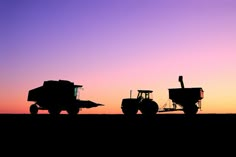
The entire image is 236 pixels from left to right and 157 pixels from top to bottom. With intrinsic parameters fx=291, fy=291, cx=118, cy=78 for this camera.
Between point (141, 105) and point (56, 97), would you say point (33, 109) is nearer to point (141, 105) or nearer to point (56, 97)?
point (56, 97)

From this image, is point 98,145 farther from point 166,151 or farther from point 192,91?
point 192,91

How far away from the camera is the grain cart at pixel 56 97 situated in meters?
28.7

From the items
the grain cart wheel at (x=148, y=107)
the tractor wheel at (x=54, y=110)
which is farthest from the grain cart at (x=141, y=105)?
the tractor wheel at (x=54, y=110)

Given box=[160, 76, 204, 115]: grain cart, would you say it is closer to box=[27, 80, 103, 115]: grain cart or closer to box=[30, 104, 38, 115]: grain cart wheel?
box=[27, 80, 103, 115]: grain cart

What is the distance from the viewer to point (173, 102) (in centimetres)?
→ 3144

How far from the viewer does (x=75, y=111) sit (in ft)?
99.8

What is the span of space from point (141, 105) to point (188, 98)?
237 inches

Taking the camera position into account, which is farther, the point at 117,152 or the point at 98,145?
the point at 98,145

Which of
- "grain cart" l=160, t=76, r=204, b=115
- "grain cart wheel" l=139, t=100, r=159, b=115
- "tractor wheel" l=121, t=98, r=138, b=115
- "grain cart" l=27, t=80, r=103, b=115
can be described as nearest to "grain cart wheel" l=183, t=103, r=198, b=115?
"grain cart" l=160, t=76, r=204, b=115

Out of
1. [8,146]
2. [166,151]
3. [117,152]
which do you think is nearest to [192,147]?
[166,151]

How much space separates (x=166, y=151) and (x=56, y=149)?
2.32m

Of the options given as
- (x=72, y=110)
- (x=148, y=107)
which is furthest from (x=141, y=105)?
(x=72, y=110)

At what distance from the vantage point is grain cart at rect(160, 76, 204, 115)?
1190 inches

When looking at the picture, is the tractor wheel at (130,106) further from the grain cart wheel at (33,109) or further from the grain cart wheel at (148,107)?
the grain cart wheel at (33,109)
